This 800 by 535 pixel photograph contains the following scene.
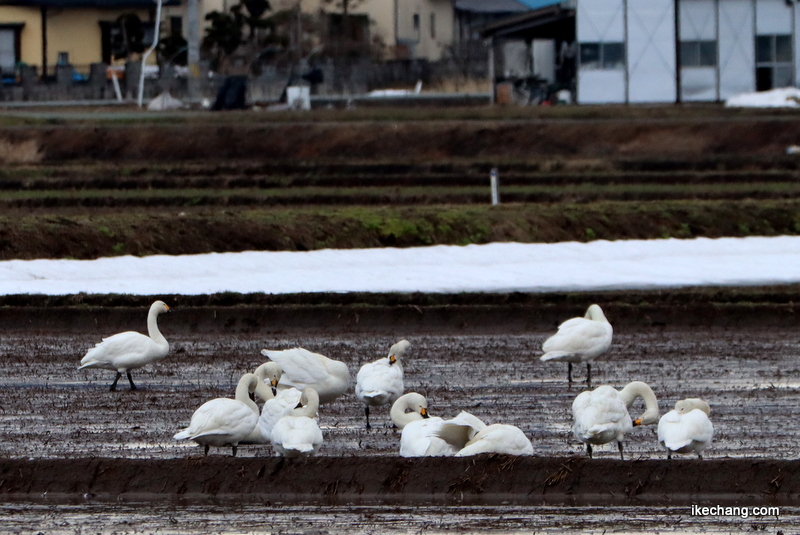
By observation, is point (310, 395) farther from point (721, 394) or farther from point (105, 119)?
point (105, 119)

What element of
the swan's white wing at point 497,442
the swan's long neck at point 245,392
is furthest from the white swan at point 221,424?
the swan's white wing at point 497,442

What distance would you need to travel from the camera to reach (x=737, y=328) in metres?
14.7

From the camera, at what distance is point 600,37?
1578 inches

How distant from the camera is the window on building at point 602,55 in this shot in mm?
40156

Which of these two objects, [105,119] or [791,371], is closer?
[791,371]

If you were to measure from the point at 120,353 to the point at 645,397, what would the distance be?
452 cm

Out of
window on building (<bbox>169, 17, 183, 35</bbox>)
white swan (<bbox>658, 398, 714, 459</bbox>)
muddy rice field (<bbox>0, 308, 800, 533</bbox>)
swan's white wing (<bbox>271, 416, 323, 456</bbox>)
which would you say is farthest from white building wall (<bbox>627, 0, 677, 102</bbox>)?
swan's white wing (<bbox>271, 416, 323, 456</bbox>)

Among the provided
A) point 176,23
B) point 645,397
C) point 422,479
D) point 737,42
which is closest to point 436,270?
point 645,397

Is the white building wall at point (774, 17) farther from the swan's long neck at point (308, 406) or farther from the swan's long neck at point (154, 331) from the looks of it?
the swan's long neck at point (308, 406)

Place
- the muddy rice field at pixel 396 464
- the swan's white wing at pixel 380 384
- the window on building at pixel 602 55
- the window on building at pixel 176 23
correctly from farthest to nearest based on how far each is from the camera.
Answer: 1. the window on building at pixel 176 23
2. the window on building at pixel 602 55
3. the swan's white wing at pixel 380 384
4. the muddy rice field at pixel 396 464

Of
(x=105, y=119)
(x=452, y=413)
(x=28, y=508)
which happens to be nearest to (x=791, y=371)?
(x=452, y=413)

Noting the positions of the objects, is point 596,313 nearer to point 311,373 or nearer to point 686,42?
point 311,373

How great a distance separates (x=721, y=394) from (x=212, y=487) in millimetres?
4707

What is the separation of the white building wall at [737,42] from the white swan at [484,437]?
1375 inches
